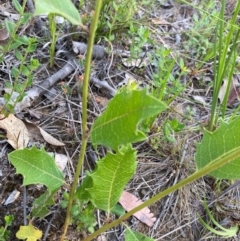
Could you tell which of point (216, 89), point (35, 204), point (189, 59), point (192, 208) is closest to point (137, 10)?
point (189, 59)

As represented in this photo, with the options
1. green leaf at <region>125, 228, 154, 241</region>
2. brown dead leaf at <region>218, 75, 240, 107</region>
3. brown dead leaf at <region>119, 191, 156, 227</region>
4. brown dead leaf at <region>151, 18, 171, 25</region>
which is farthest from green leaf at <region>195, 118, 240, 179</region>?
brown dead leaf at <region>151, 18, 171, 25</region>

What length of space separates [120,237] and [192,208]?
0.27 meters

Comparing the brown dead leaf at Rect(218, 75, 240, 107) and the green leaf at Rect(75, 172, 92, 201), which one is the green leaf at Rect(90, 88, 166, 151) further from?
the brown dead leaf at Rect(218, 75, 240, 107)

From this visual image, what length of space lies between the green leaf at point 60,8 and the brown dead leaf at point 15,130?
0.67m

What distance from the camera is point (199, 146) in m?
0.92

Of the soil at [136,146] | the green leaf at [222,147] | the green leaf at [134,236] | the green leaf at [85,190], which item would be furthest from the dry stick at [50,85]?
the green leaf at [222,147]

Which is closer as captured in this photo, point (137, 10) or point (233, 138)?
point (233, 138)

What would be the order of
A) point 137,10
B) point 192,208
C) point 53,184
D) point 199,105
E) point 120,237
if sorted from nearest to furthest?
point 53,184 → point 120,237 → point 192,208 → point 199,105 → point 137,10

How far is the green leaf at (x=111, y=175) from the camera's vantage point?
2.94 feet

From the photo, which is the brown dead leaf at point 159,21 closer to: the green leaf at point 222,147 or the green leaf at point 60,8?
the green leaf at point 222,147

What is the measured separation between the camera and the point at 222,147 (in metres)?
0.89

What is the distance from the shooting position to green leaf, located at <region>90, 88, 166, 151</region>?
0.67 m

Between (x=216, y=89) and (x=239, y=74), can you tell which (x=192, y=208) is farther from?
(x=239, y=74)

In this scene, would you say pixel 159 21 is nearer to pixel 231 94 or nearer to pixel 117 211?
pixel 231 94
